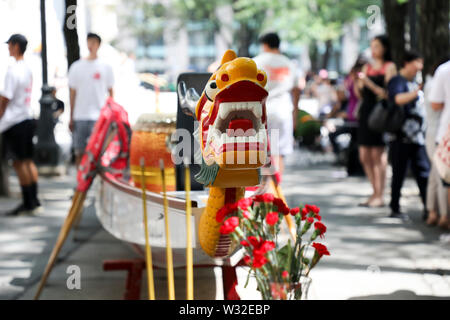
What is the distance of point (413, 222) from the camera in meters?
8.72

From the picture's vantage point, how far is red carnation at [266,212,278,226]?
11.1 feet

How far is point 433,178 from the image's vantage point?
8.20 m

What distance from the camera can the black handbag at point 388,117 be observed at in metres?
8.45

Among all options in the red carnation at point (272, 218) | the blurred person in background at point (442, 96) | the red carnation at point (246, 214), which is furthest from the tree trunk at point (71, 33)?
the blurred person in background at point (442, 96)

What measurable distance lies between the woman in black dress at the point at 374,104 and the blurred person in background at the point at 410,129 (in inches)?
8.2

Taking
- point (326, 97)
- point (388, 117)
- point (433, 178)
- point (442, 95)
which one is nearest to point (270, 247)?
point (442, 95)

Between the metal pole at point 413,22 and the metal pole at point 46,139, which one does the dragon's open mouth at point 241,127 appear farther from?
the metal pole at point 413,22

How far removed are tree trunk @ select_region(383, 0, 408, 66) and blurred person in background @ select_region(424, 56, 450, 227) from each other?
581 centimetres

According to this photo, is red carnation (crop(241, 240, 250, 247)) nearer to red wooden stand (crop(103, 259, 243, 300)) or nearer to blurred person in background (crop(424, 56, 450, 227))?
red wooden stand (crop(103, 259, 243, 300))

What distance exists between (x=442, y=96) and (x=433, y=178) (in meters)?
1.45

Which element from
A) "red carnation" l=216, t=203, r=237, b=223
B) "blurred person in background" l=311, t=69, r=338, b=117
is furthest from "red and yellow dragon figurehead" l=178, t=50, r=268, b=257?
"blurred person in background" l=311, t=69, r=338, b=117

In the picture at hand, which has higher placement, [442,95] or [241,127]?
[442,95]

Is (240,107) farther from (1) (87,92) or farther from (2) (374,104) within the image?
(2) (374,104)

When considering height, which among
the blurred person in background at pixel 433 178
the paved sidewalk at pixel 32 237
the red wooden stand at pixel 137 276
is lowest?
the paved sidewalk at pixel 32 237
